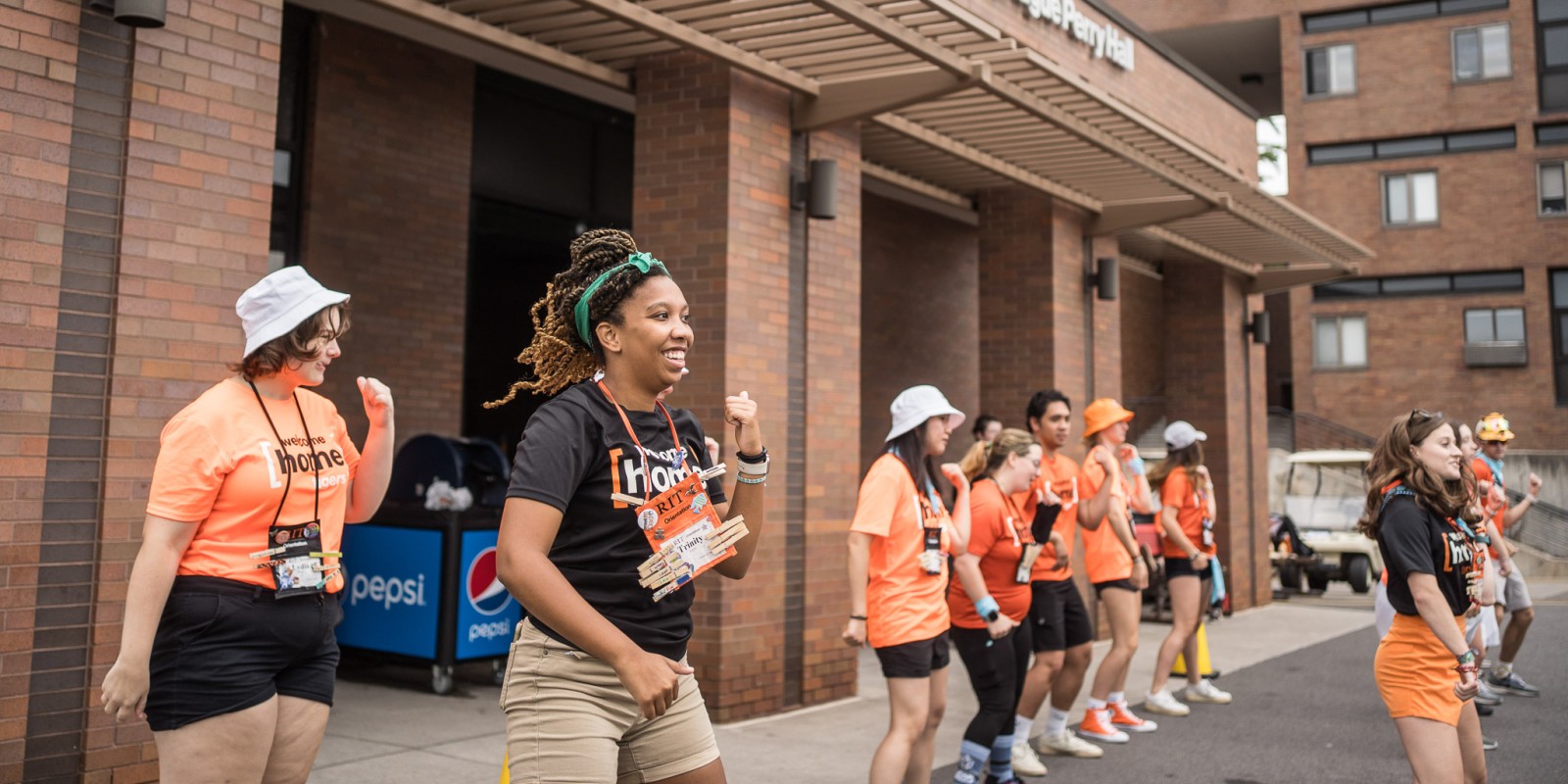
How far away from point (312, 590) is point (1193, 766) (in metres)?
5.41

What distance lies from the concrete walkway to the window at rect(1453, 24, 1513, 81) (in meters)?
24.1

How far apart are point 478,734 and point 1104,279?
7.93 metres

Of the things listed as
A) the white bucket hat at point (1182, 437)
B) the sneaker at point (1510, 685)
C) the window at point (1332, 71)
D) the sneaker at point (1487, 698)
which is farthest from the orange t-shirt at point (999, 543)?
the window at point (1332, 71)

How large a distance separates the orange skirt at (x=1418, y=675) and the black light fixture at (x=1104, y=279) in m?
8.02

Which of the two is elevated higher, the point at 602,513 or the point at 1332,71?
the point at 1332,71

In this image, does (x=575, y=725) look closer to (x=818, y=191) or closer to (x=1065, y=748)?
(x=1065, y=748)

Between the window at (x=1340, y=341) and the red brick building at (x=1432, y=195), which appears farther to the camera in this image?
the window at (x=1340, y=341)

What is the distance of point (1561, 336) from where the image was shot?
28078 millimetres

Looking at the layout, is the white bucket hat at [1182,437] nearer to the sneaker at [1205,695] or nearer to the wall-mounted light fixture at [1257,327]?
the sneaker at [1205,695]

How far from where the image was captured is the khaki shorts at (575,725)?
262cm

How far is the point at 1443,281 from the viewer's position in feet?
95.7

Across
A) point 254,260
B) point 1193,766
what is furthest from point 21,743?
point 1193,766

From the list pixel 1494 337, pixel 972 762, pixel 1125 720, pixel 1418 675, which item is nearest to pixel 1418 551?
pixel 1418 675

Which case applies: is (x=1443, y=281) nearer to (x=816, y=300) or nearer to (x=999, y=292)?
(x=999, y=292)
